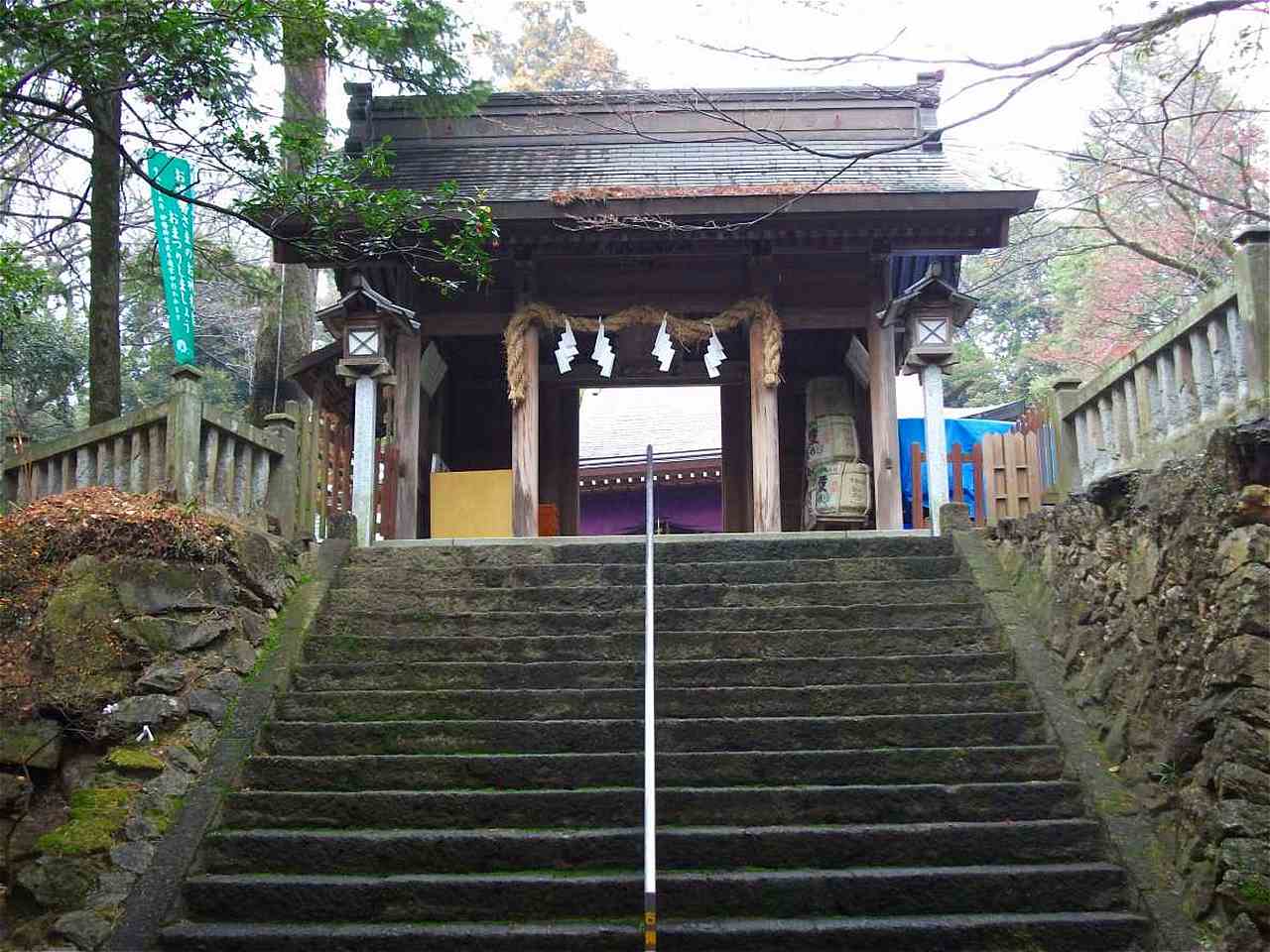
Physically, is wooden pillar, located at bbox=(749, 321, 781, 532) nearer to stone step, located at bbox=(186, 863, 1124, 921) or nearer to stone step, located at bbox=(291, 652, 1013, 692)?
stone step, located at bbox=(291, 652, 1013, 692)

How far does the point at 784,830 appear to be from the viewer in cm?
485

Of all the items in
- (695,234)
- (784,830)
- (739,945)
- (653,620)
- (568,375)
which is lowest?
(739,945)

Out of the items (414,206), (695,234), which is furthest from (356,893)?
(695,234)

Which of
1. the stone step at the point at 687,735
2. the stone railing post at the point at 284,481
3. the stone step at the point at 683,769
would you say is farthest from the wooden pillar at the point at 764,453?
the stone step at the point at 683,769

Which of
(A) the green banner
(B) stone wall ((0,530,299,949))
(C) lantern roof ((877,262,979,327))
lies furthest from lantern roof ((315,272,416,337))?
(C) lantern roof ((877,262,979,327))

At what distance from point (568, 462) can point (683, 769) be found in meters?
7.51

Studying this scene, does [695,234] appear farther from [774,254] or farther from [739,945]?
[739,945]

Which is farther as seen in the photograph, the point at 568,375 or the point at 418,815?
the point at 568,375

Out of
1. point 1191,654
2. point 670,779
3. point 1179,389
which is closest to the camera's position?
point 1191,654

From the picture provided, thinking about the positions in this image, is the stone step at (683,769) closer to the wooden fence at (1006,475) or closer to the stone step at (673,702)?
the stone step at (673,702)

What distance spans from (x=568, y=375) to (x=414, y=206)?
414 centimetres

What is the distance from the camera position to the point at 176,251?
9750 millimetres

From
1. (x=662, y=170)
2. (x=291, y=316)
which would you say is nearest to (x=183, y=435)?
(x=662, y=170)

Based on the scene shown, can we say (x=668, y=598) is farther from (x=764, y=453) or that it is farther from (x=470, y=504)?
(x=470, y=504)
